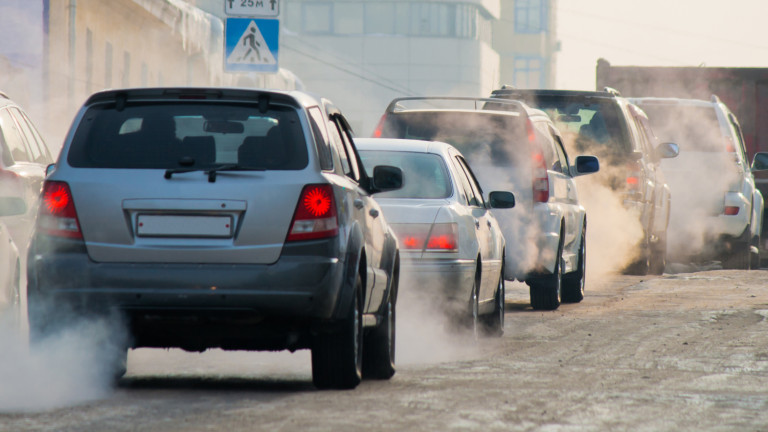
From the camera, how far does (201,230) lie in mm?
7914

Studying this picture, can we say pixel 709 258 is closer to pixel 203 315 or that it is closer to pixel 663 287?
pixel 663 287

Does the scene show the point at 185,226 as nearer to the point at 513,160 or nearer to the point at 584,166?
the point at 513,160

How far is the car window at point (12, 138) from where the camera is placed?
34.8 ft

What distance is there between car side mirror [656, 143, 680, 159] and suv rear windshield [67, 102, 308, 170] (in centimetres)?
1279

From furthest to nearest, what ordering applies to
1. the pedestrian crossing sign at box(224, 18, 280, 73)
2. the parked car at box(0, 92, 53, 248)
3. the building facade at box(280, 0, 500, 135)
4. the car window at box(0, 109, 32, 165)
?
the building facade at box(280, 0, 500, 135) < the pedestrian crossing sign at box(224, 18, 280, 73) < the car window at box(0, 109, 32, 165) < the parked car at box(0, 92, 53, 248)

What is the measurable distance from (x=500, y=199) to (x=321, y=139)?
178 inches

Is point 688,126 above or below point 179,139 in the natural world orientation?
below

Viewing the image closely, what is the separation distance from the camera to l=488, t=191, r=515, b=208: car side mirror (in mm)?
12711

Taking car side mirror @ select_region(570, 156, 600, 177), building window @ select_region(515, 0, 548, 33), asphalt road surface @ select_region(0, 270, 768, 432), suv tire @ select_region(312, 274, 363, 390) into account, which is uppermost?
building window @ select_region(515, 0, 548, 33)

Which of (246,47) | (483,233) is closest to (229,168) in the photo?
(483,233)

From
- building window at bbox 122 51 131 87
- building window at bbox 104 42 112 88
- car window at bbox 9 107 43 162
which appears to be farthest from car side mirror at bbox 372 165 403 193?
building window at bbox 122 51 131 87

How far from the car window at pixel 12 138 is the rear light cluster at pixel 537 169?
4.70m

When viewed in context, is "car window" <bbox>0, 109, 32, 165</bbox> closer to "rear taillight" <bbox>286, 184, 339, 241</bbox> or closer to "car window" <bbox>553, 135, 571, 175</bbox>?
"rear taillight" <bbox>286, 184, 339, 241</bbox>

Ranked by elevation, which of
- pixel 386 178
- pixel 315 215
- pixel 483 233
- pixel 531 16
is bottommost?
pixel 483 233
